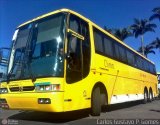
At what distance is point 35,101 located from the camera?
902 cm

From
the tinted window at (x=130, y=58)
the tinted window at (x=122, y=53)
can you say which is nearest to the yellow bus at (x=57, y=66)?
the tinted window at (x=122, y=53)

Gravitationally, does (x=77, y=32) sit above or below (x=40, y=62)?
above

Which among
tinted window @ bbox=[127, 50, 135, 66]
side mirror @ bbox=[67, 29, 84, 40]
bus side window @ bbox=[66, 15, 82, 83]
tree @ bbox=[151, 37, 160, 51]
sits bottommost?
bus side window @ bbox=[66, 15, 82, 83]

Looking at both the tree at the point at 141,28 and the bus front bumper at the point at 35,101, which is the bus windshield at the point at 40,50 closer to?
the bus front bumper at the point at 35,101

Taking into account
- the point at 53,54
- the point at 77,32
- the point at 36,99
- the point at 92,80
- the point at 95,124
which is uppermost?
the point at 77,32

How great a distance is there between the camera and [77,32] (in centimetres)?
1015

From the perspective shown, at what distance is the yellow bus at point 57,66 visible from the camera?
349 inches

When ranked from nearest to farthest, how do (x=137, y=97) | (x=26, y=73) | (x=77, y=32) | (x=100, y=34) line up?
(x=26, y=73) → (x=77, y=32) → (x=100, y=34) → (x=137, y=97)

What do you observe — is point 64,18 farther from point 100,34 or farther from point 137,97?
point 137,97

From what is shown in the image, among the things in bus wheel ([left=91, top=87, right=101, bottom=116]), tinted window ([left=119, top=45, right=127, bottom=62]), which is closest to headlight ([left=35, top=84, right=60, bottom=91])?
bus wheel ([left=91, top=87, right=101, bottom=116])

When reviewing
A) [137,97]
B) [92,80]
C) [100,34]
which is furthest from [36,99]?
[137,97]

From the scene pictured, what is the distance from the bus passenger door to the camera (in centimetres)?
916

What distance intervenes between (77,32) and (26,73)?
2.26 meters

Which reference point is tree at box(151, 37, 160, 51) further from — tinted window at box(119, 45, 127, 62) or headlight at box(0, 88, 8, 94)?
headlight at box(0, 88, 8, 94)
